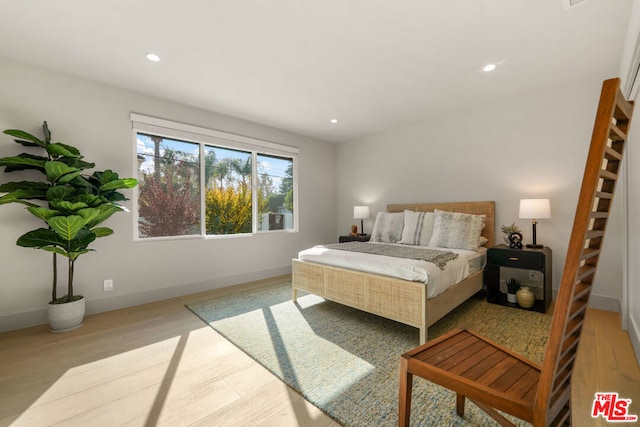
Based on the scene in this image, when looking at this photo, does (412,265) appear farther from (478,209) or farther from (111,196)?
(111,196)

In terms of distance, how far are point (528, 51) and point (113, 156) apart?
4.35m

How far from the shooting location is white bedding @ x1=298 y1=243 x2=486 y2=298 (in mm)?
2289

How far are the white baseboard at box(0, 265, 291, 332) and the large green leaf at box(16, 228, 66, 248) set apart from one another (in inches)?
30.9

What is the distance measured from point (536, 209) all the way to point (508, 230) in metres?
0.38

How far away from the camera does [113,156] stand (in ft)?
10.3

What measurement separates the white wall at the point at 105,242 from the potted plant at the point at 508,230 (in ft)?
10.8

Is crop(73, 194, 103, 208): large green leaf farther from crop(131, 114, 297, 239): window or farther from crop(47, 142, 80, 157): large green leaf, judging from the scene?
crop(131, 114, 297, 239): window

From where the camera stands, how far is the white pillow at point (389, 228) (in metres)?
4.05

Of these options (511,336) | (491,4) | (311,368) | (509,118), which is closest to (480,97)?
(509,118)

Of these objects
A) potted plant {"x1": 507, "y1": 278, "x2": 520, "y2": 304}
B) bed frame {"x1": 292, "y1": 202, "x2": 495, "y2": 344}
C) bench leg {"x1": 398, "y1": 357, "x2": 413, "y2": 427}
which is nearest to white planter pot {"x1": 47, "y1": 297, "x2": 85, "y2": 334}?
bed frame {"x1": 292, "y1": 202, "x2": 495, "y2": 344}

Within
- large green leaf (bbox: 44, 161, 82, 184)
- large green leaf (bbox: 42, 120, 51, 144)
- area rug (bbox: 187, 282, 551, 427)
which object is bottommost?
area rug (bbox: 187, 282, 551, 427)

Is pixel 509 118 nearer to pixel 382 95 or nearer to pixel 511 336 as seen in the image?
pixel 382 95

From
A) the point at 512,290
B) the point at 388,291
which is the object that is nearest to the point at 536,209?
the point at 512,290

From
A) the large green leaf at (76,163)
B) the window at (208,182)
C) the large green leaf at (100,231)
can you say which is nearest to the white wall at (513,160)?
the window at (208,182)
